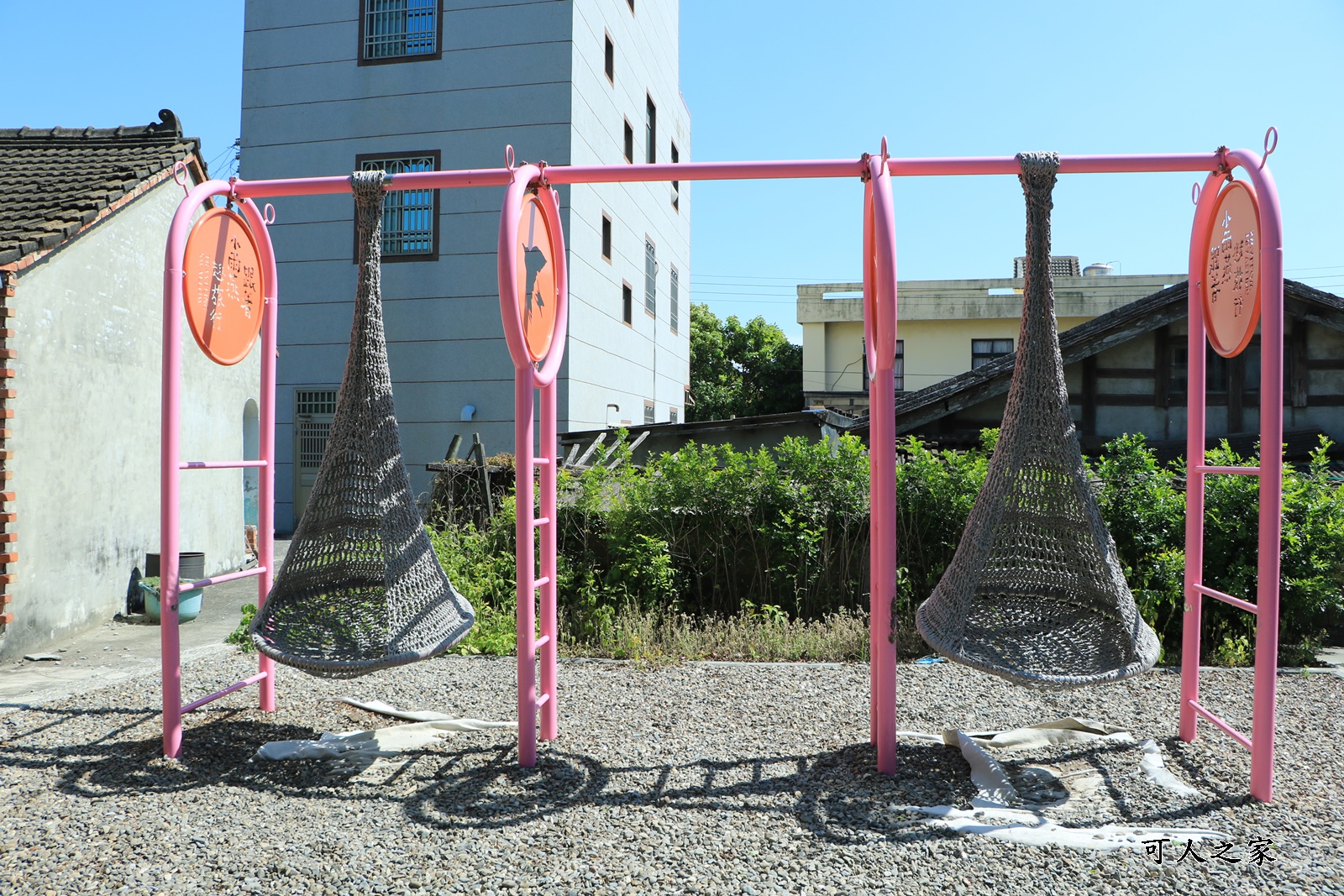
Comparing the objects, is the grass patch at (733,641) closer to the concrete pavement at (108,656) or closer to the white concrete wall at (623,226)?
the concrete pavement at (108,656)

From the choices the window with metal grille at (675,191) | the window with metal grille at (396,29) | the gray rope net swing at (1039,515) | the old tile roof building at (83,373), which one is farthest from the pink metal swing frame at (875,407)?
the window with metal grille at (675,191)

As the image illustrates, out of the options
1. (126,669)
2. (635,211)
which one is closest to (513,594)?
(126,669)

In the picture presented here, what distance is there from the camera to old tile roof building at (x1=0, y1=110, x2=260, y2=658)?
252 inches

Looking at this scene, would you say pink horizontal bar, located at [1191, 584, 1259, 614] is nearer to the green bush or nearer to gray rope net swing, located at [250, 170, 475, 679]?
the green bush

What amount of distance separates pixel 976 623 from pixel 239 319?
3923mm

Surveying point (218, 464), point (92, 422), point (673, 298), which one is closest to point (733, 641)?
point (218, 464)

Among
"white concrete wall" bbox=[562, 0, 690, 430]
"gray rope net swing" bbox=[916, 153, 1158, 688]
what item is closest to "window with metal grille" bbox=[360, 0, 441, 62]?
"white concrete wall" bbox=[562, 0, 690, 430]

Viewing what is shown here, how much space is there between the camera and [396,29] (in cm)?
1302

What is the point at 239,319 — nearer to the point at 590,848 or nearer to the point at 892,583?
the point at 590,848

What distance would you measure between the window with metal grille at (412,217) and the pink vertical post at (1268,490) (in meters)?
11.0

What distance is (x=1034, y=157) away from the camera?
3602 millimetres

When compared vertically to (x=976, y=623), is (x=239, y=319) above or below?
above

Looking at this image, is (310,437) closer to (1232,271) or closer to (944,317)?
(1232,271)

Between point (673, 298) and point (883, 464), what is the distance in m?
17.0
